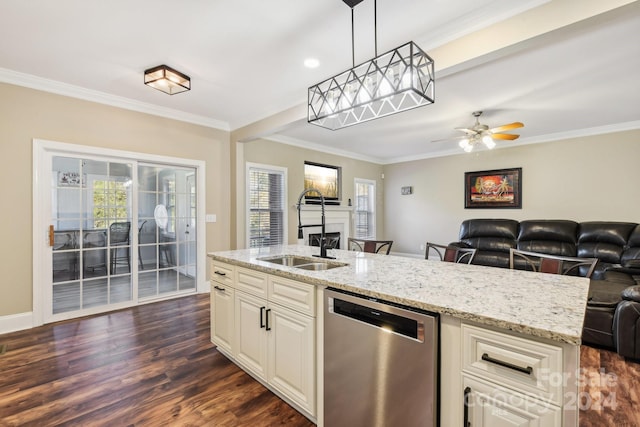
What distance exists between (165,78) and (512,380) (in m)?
3.39

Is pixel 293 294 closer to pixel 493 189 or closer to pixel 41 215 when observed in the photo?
pixel 41 215

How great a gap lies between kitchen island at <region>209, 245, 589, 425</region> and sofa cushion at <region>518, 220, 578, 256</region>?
3837 mm

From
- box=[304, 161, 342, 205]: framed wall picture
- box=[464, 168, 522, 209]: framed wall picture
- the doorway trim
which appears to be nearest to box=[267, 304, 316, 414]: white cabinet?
the doorway trim

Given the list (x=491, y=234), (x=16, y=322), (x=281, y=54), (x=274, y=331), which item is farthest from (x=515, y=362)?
(x=491, y=234)

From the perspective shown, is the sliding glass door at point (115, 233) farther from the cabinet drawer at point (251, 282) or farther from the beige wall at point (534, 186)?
the beige wall at point (534, 186)

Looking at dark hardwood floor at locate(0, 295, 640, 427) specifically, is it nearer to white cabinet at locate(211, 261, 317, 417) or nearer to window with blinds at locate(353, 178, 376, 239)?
white cabinet at locate(211, 261, 317, 417)

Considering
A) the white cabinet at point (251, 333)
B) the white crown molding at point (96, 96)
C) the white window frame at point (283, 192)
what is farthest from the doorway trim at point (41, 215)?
the white cabinet at point (251, 333)

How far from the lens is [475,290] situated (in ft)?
4.50

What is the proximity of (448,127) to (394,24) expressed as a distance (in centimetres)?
301

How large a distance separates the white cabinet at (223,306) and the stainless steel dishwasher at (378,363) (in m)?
1.04

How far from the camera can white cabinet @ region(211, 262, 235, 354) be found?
232 cm

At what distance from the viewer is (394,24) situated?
2195 mm

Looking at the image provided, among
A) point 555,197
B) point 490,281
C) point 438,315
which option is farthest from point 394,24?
point 555,197

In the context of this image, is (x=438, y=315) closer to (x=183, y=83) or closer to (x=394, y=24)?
(x=394, y=24)
